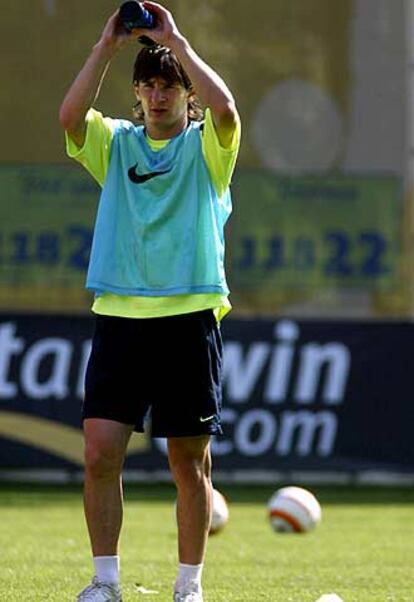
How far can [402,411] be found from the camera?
A: 50.5ft

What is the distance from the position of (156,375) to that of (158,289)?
0.34 meters

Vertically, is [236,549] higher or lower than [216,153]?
lower

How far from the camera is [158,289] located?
669cm

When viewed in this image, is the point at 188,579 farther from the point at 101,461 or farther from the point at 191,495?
the point at 101,461

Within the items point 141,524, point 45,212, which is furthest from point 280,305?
point 141,524

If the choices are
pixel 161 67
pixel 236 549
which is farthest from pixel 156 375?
pixel 236 549

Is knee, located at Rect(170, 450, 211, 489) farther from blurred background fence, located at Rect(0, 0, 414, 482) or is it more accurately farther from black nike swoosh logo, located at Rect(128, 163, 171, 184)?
blurred background fence, located at Rect(0, 0, 414, 482)

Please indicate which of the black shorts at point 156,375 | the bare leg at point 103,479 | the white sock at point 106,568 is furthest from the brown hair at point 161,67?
the white sock at point 106,568

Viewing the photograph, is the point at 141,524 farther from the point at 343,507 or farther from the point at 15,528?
the point at 343,507

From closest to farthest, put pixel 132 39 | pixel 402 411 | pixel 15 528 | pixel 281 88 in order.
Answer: pixel 132 39, pixel 15 528, pixel 402 411, pixel 281 88

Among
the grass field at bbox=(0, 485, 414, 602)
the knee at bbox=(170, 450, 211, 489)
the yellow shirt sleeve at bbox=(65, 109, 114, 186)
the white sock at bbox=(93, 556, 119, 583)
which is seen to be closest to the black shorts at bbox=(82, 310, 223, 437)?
the knee at bbox=(170, 450, 211, 489)

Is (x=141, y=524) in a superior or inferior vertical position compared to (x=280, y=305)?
inferior

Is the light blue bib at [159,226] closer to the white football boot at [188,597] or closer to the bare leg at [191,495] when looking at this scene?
the bare leg at [191,495]

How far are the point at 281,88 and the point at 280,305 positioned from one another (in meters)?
2.05
